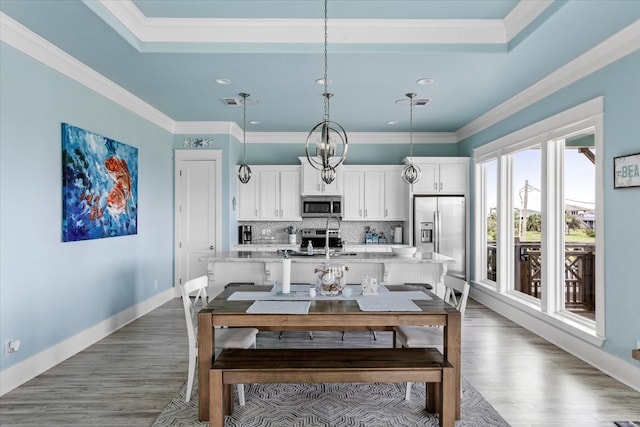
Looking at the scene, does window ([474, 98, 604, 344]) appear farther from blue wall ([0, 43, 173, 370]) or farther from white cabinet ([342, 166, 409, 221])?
blue wall ([0, 43, 173, 370])

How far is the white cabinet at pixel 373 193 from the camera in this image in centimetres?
686

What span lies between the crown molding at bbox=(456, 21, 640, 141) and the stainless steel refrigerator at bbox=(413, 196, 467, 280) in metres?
1.48

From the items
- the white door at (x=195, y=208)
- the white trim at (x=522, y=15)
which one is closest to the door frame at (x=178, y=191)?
the white door at (x=195, y=208)

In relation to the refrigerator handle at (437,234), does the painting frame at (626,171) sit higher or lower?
higher

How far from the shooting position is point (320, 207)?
682 centimetres

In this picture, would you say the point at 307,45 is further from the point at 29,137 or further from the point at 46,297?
the point at 46,297

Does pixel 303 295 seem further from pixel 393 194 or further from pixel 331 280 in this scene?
pixel 393 194

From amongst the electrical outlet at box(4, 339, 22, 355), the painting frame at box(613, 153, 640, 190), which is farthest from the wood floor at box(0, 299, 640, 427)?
the painting frame at box(613, 153, 640, 190)

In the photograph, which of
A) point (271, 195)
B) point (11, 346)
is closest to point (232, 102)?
point (271, 195)

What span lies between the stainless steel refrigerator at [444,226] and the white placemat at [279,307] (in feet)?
13.5

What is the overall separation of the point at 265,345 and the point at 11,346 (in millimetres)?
2098

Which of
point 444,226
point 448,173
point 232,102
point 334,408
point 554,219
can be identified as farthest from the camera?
point 448,173

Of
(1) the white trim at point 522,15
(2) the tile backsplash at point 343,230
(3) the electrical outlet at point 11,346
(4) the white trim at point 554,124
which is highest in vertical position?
(1) the white trim at point 522,15

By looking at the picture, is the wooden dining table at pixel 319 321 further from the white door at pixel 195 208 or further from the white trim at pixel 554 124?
the white door at pixel 195 208
